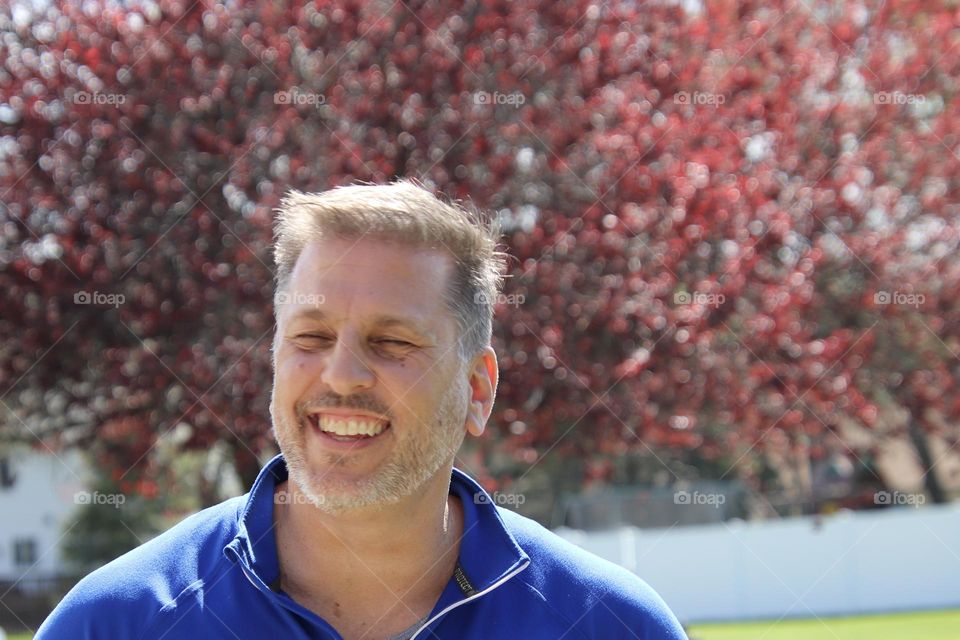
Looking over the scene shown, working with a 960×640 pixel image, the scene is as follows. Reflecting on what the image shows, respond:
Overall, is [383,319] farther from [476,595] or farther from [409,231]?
[476,595]

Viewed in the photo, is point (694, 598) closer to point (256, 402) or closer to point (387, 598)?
point (256, 402)

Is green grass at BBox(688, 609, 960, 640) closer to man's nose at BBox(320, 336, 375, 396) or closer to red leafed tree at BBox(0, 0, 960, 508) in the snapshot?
red leafed tree at BBox(0, 0, 960, 508)

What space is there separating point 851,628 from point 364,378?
1383cm

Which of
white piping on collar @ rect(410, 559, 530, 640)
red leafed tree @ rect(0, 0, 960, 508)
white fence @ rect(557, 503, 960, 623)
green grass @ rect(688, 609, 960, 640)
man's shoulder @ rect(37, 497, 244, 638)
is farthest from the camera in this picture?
white fence @ rect(557, 503, 960, 623)

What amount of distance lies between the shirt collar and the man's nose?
1.02 ft

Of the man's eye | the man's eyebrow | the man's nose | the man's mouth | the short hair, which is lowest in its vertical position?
the man's mouth

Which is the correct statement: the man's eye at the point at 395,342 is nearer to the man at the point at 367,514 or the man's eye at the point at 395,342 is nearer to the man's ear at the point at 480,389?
the man at the point at 367,514

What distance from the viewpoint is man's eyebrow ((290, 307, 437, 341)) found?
2.03 meters

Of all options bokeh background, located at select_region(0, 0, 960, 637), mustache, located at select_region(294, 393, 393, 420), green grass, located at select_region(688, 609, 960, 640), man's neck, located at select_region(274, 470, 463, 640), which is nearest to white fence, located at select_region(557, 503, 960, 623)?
green grass, located at select_region(688, 609, 960, 640)

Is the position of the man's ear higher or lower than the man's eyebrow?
lower

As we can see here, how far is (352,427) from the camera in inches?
78.7

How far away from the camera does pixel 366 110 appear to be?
23.3 feet

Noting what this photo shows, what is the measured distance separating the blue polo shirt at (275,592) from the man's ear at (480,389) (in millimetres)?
168

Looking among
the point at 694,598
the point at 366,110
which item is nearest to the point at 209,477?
the point at 366,110
